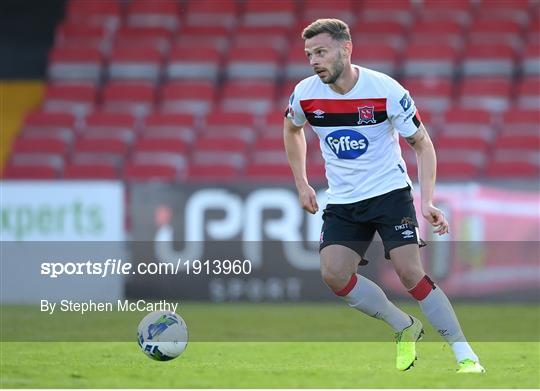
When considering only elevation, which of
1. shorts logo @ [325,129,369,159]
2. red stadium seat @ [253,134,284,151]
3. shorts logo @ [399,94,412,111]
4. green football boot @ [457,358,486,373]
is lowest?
red stadium seat @ [253,134,284,151]

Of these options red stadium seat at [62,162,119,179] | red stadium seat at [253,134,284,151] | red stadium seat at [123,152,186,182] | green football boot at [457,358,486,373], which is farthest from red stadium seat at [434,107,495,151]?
green football boot at [457,358,486,373]

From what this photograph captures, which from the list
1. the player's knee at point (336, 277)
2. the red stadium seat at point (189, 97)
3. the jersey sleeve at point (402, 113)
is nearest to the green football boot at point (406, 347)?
the player's knee at point (336, 277)

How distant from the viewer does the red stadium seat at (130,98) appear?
1709 centimetres

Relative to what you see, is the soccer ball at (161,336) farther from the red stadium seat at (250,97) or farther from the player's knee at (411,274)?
the red stadium seat at (250,97)

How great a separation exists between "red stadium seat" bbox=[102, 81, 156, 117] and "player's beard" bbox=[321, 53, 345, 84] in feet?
33.6

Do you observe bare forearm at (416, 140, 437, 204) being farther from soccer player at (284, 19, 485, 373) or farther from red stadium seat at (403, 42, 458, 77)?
red stadium seat at (403, 42, 458, 77)

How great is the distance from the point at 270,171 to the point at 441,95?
8.64 feet

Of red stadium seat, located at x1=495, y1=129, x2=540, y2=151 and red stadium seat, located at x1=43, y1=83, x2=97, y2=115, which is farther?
red stadium seat, located at x1=43, y1=83, x2=97, y2=115

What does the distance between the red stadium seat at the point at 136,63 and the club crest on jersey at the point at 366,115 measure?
10.9 meters

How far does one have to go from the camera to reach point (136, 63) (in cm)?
1777

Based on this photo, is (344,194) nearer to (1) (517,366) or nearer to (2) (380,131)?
(2) (380,131)

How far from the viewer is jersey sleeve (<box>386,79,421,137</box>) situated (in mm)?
6922

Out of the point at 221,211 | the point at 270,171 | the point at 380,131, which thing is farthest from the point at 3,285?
the point at 380,131

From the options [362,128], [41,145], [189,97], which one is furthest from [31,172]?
[362,128]
